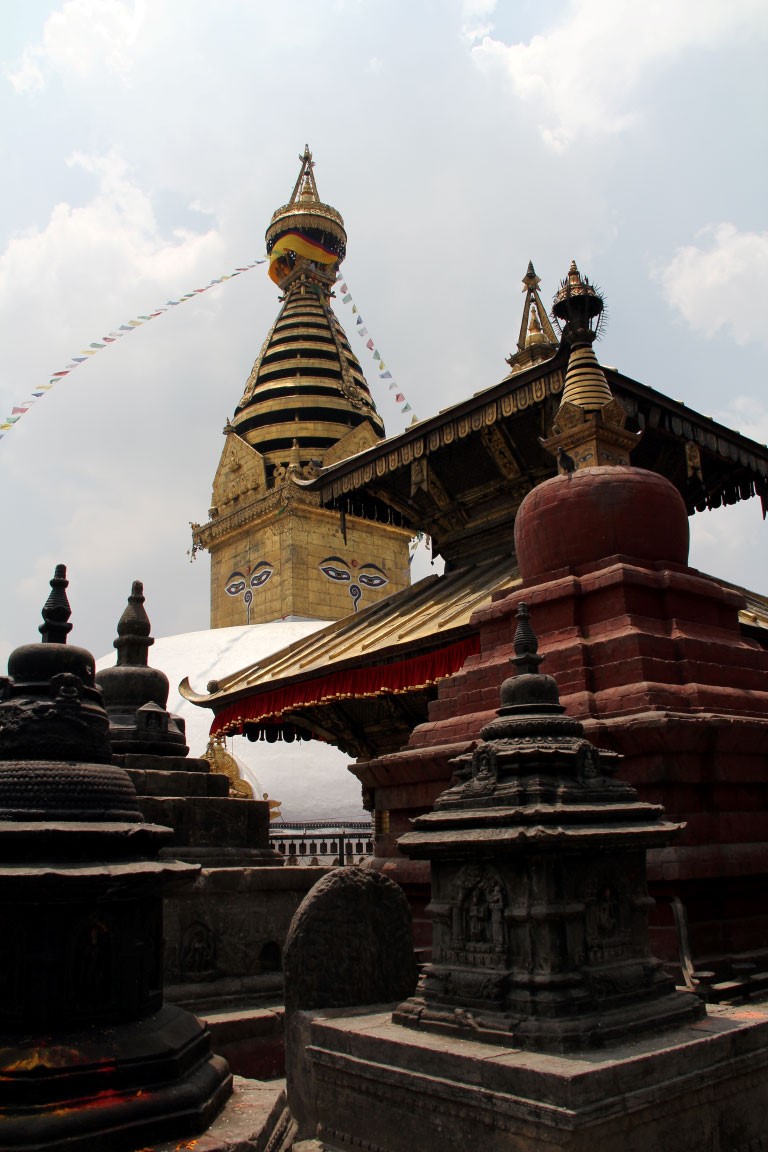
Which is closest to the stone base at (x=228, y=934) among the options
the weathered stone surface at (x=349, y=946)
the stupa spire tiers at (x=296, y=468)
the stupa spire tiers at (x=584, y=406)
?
the weathered stone surface at (x=349, y=946)

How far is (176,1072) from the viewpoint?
11.4 ft

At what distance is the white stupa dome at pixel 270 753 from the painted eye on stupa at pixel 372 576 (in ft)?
18.1

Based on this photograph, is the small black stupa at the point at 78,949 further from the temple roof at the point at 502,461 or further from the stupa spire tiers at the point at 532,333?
the stupa spire tiers at the point at 532,333

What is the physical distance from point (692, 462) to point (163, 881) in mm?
9464

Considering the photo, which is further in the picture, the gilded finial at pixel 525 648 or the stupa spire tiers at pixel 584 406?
the stupa spire tiers at pixel 584 406

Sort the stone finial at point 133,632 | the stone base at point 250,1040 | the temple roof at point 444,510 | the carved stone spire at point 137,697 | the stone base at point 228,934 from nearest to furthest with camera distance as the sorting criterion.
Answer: the stone base at point 250,1040 → the stone base at point 228,934 → the carved stone spire at point 137,697 → the stone finial at point 133,632 → the temple roof at point 444,510

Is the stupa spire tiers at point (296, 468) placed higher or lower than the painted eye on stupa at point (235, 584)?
higher

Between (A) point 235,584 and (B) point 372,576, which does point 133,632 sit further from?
(A) point 235,584

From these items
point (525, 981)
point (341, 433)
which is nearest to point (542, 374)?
point (525, 981)

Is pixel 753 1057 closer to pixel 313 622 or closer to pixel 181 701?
pixel 181 701

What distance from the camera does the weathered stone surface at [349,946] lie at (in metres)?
4.88

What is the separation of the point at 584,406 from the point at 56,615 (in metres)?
5.96

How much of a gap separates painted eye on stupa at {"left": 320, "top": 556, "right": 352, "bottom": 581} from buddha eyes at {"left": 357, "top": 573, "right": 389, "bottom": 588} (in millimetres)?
554

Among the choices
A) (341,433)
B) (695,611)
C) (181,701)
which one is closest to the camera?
(695,611)
